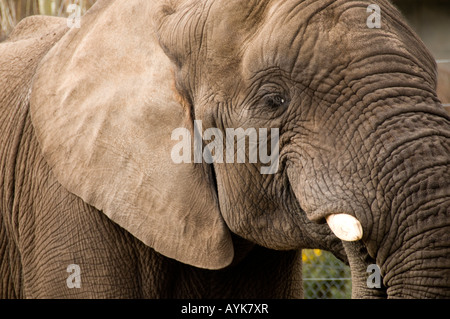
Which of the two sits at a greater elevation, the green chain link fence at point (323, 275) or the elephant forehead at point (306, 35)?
the elephant forehead at point (306, 35)

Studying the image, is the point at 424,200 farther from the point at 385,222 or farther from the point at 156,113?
the point at 156,113

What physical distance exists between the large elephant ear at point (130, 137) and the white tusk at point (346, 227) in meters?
0.56

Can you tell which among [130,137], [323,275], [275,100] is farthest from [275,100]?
[323,275]

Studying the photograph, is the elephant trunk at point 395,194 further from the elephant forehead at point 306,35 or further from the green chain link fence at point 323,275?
the green chain link fence at point 323,275

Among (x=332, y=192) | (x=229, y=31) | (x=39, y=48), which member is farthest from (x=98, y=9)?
(x=332, y=192)

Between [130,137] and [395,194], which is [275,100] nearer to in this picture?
[395,194]

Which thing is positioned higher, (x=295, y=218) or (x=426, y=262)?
(x=426, y=262)

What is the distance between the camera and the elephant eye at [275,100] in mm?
2299

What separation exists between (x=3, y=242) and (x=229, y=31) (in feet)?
4.94

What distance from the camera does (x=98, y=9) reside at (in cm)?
299

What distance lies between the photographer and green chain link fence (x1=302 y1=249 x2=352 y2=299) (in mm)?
5809

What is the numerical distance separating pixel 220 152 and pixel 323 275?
3640 mm

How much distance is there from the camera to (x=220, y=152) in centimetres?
252

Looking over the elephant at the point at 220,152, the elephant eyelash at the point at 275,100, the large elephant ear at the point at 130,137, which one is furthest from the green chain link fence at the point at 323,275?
the elephant eyelash at the point at 275,100
